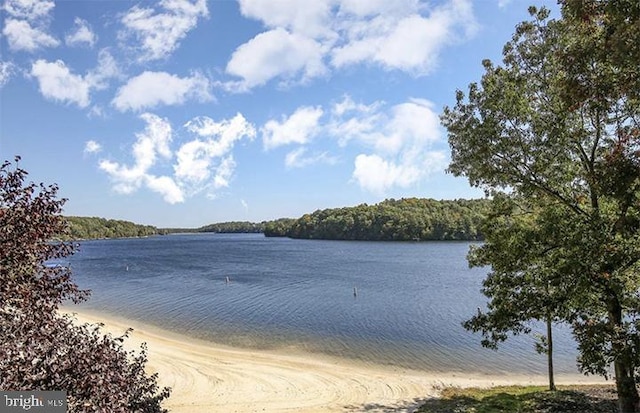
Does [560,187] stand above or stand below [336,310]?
above

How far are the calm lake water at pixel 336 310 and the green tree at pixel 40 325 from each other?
70.9ft

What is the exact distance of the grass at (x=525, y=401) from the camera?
14727mm

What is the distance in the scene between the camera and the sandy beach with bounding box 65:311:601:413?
17.0 m

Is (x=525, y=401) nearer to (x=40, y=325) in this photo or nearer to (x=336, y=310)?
(x=40, y=325)

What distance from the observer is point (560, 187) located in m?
12.3


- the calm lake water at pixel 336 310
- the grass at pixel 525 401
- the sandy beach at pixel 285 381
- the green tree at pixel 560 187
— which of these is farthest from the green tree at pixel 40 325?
the calm lake water at pixel 336 310

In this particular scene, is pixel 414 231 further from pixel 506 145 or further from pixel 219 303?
pixel 506 145

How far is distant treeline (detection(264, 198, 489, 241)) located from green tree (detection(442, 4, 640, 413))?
372 ft

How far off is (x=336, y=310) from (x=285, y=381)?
1925 centimetres
